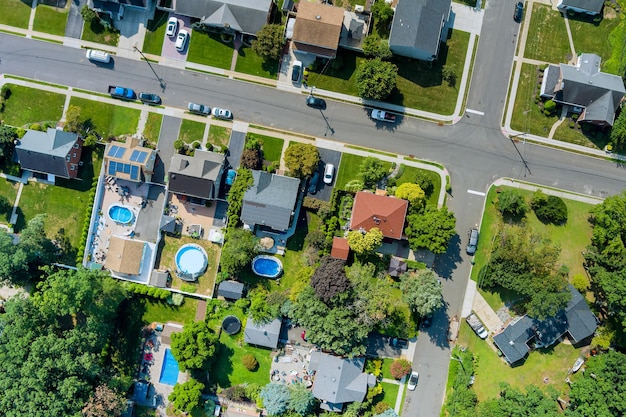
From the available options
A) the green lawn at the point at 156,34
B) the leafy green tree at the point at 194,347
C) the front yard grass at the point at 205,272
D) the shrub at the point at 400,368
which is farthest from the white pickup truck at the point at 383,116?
the leafy green tree at the point at 194,347

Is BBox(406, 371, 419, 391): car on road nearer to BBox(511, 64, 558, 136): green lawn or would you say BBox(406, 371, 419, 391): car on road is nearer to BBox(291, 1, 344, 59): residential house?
BBox(511, 64, 558, 136): green lawn

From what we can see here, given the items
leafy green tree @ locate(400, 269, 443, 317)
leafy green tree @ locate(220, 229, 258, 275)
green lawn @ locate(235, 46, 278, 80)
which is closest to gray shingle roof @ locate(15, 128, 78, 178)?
leafy green tree @ locate(220, 229, 258, 275)

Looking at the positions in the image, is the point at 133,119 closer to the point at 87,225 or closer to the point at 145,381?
the point at 87,225

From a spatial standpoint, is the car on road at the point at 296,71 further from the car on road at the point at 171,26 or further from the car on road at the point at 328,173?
the car on road at the point at 171,26

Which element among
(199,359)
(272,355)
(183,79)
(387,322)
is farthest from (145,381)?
(183,79)

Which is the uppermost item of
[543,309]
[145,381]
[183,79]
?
[183,79]

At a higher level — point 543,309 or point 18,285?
point 543,309
